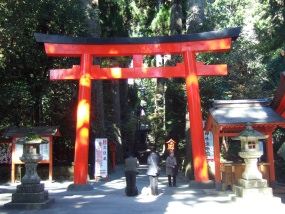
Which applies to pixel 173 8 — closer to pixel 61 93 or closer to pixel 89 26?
pixel 89 26

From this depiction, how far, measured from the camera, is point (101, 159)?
46.6ft

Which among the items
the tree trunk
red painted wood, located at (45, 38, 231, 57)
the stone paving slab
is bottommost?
the stone paving slab

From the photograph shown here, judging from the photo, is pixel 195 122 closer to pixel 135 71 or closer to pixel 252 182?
pixel 135 71

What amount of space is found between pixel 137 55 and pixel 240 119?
445 cm

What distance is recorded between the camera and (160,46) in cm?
1262

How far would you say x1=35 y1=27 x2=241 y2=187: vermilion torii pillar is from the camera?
39.5ft

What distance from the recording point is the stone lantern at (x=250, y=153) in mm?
9023

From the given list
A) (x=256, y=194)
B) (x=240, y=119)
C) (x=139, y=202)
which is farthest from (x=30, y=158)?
(x=240, y=119)

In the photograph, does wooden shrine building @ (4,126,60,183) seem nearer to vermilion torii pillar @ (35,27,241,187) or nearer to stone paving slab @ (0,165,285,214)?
stone paving slab @ (0,165,285,214)

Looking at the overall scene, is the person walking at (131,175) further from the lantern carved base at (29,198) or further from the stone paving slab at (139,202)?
the lantern carved base at (29,198)

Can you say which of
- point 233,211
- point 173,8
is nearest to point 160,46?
point 233,211

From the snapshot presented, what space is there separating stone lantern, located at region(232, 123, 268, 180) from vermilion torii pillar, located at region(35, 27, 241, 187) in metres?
2.36

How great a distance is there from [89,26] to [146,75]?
192 inches

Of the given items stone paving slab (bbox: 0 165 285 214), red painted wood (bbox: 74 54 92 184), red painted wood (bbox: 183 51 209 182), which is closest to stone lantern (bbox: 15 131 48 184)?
Result: stone paving slab (bbox: 0 165 285 214)
